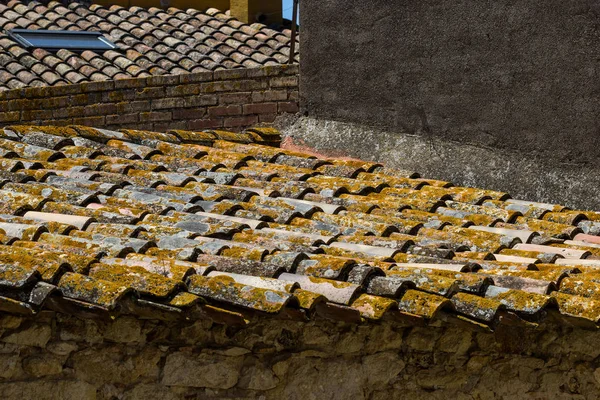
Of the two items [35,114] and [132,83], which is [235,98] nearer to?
[132,83]

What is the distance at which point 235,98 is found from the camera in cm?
948

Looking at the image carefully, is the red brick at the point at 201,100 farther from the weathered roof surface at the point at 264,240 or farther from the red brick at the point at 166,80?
the weathered roof surface at the point at 264,240

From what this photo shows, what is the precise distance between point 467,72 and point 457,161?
671 millimetres

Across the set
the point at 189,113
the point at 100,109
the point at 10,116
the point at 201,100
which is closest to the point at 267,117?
the point at 201,100

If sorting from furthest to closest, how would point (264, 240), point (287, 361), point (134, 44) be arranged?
point (134, 44) → point (264, 240) → point (287, 361)

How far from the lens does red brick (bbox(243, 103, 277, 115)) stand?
9.20 metres

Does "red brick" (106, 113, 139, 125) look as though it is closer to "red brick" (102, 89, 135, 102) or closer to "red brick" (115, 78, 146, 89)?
"red brick" (102, 89, 135, 102)

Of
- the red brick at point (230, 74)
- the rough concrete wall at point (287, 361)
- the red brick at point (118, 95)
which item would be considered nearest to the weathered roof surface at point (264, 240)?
the rough concrete wall at point (287, 361)

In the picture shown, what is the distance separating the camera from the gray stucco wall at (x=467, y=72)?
7.39 metres

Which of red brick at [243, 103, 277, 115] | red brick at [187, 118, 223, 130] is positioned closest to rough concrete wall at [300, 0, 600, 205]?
red brick at [243, 103, 277, 115]

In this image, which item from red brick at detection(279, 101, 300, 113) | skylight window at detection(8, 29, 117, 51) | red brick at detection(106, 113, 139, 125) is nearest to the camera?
red brick at detection(279, 101, 300, 113)

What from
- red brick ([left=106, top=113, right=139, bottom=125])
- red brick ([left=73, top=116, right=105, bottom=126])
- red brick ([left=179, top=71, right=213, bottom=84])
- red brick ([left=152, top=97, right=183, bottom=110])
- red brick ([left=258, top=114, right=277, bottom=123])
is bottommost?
red brick ([left=73, top=116, right=105, bottom=126])

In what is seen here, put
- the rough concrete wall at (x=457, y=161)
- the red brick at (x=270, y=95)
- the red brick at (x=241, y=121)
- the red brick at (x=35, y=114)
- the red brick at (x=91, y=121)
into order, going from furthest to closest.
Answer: the red brick at (x=35, y=114), the red brick at (x=91, y=121), the red brick at (x=241, y=121), the red brick at (x=270, y=95), the rough concrete wall at (x=457, y=161)

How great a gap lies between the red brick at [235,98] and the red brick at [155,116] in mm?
525
